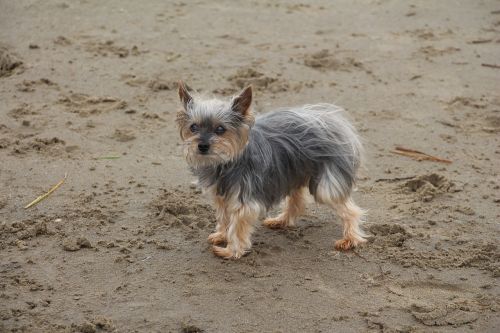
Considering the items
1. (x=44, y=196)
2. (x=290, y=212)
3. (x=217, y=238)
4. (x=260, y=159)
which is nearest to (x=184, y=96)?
(x=260, y=159)

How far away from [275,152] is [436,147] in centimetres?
291

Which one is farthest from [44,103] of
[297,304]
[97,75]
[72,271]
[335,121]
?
[297,304]

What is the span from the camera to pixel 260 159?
550 centimetres

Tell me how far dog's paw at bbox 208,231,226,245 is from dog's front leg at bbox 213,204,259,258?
0.43ft

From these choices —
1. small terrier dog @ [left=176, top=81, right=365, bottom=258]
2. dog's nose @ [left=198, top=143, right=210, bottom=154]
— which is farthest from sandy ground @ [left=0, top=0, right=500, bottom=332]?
dog's nose @ [left=198, top=143, right=210, bottom=154]

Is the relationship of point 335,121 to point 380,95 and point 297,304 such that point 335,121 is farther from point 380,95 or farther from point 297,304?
point 380,95

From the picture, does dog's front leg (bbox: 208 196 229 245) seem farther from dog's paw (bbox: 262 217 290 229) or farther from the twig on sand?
the twig on sand

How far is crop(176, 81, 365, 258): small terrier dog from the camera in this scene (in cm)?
530

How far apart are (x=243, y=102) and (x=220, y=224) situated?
46.0 inches

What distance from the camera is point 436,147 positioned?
7.85 meters

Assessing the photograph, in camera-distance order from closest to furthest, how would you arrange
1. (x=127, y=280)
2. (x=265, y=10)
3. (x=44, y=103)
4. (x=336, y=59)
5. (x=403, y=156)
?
(x=127, y=280)
(x=403, y=156)
(x=44, y=103)
(x=336, y=59)
(x=265, y=10)

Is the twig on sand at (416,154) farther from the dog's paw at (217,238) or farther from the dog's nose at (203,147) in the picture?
the dog's nose at (203,147)

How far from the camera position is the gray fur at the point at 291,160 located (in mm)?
5488

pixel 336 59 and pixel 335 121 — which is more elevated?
pixel 335 121
